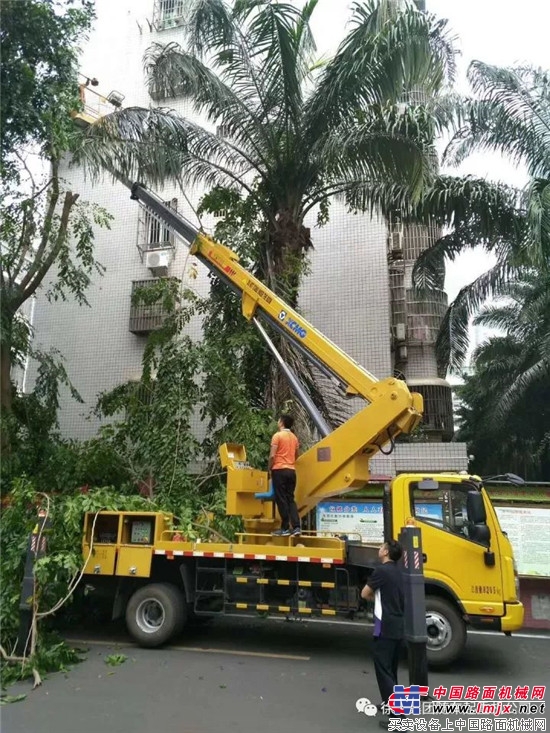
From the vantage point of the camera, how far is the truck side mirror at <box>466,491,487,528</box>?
6605 mm

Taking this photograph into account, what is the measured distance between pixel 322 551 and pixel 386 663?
209 cm

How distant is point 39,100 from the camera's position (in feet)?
24.3

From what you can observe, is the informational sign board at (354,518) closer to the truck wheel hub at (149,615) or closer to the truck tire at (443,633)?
the truck tire at (443,633)

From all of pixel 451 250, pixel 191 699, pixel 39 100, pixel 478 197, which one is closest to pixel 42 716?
pixel 191 699

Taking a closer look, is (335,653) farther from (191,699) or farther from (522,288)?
(522,288)

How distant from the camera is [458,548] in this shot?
6.84 meters

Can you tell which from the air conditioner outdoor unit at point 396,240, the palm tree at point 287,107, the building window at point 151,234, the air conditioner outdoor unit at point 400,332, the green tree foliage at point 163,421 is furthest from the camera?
the building window at point 151,234

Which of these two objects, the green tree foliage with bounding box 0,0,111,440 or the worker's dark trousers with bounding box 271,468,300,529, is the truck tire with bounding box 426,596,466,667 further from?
the green tree foliage with bounding box 0,0,111,440

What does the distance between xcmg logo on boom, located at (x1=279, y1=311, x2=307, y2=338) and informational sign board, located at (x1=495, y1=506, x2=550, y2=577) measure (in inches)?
204

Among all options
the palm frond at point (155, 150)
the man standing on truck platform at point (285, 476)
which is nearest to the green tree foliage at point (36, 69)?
the palm frond at point (155, 150)

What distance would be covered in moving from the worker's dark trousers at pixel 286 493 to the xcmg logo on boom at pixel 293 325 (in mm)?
1840

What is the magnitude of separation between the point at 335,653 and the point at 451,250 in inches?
329

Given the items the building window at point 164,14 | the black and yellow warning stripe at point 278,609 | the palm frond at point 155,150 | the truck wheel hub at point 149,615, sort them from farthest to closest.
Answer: the building window at point 164,14, the palm frond at point 155,150, the truck wheel hub at point 149,615, the black and yellow warning stripe at point 278,609

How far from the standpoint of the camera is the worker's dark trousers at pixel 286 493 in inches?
279
